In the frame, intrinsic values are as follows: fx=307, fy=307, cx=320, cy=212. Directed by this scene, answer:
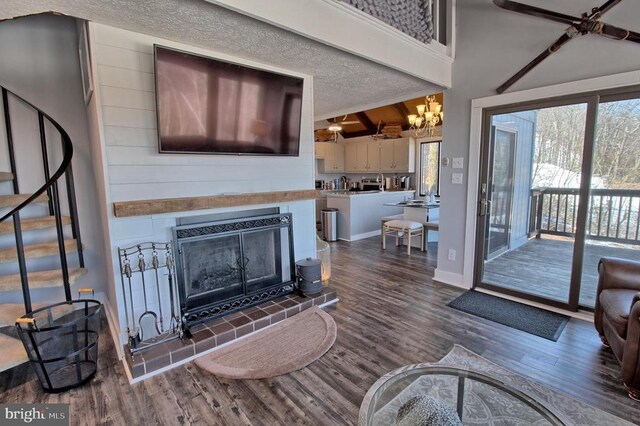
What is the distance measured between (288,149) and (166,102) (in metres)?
1.15

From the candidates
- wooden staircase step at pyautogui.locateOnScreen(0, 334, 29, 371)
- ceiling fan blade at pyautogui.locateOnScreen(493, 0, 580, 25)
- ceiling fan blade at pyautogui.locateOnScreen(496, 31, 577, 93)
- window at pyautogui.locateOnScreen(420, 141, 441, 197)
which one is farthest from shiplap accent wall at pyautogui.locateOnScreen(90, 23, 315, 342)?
→ window at pyautogui.locateOnScreen(420, 141, 441, 197)

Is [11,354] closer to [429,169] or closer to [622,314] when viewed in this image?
[622,314]

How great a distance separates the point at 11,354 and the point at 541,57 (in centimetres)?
475

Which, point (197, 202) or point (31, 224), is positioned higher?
point (197, 202)

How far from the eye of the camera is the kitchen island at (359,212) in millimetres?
6043

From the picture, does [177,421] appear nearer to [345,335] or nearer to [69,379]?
[69,379]

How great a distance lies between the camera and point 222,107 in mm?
2480

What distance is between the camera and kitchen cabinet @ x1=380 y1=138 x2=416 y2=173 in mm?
6953

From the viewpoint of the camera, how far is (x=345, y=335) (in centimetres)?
262

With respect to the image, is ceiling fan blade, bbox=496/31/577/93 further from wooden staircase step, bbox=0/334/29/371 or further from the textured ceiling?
wooden staircase step, bbox=0/334/29/371

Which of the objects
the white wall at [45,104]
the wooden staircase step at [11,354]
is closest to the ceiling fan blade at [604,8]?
the white wall at [45,104]

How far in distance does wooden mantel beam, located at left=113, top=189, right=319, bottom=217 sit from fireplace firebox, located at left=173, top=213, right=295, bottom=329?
0.64ft

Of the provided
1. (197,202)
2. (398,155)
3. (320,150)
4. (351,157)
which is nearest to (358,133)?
(351,157)

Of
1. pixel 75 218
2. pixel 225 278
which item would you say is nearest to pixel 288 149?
A: pixel 225 278
